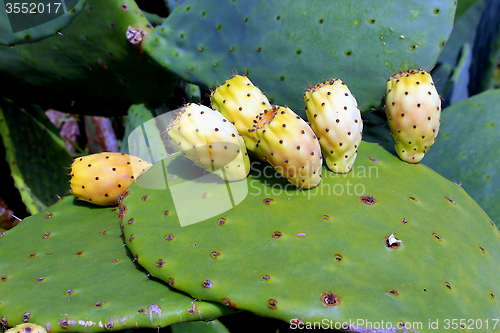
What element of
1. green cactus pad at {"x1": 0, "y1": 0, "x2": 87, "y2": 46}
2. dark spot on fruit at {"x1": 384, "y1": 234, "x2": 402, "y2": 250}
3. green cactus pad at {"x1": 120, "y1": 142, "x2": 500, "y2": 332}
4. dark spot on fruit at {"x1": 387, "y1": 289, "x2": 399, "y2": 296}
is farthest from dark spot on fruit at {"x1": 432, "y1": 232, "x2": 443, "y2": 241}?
green cactus pad at {"x1": 0, "y1": 0, "x2": 87, "y2": 46}

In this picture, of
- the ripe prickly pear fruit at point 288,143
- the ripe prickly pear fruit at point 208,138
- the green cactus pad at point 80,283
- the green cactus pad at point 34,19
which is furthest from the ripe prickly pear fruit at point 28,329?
the green cactus pad at point 34,19

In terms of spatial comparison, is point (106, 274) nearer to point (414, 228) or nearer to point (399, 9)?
point (414, 228)

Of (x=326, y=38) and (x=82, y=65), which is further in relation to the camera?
(x=82, y=65)

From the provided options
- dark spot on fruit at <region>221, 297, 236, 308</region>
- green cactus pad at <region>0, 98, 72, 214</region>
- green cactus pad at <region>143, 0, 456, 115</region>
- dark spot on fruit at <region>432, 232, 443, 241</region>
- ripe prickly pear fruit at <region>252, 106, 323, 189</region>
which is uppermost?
green cactus pad at <region>143, 0, 456, 115</region>

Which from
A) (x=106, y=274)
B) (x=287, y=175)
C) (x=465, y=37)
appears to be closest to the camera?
(x=106, y=274)

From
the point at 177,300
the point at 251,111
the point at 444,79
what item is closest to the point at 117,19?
the point at 251,111

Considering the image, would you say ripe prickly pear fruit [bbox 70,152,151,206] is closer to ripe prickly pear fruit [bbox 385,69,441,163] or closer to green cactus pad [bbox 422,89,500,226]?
ripe prickly pear fruit [bbox 385,69,441,163]
